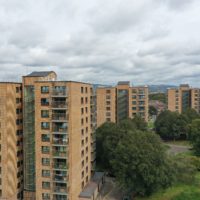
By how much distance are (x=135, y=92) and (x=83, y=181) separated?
48.9 m

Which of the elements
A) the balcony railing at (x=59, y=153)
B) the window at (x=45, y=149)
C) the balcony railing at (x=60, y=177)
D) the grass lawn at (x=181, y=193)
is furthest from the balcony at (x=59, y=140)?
the grass lawn at (x=181, y=193)

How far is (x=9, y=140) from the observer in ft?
136

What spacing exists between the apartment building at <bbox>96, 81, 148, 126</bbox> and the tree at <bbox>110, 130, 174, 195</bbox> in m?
40.0

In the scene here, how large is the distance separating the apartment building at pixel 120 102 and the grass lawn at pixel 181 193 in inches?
1527

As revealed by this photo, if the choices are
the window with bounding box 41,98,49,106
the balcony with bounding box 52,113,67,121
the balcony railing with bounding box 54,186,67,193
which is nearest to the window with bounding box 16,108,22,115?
the window with bounding box 41,98,49,106

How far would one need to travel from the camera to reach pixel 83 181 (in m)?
45.0

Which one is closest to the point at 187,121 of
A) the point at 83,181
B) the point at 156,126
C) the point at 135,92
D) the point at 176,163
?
the point at 156,126

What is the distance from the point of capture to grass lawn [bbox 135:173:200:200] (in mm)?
40394

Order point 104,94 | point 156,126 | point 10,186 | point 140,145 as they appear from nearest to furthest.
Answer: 1. point 10,186
2. point 140,145
3. point 104,94
4. point 156,126

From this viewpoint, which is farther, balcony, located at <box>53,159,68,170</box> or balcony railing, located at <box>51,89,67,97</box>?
balcony, located at <box>53,159,68,170</box>

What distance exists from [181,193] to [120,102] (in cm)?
4857

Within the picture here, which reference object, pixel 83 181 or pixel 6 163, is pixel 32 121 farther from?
pixel 83 181

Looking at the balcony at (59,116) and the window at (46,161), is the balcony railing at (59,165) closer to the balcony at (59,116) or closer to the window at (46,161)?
the window at (46,161)

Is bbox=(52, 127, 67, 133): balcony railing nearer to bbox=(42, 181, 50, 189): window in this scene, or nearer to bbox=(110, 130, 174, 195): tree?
bbox=(42, 181, 50, 189): window
